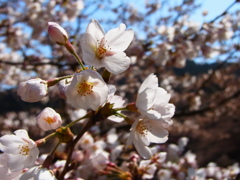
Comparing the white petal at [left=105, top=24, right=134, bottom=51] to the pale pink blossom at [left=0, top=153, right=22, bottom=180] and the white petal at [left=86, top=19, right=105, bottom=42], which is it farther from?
the pale pink blossom at [left=0, top=153, right=22, bottom=180]

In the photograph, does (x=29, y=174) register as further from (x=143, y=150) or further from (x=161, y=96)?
(x=161, y=96)

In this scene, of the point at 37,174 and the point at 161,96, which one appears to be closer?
the point at 37,174

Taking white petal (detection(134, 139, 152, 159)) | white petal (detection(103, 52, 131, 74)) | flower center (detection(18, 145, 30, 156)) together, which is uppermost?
white petal (detection(103, 52, 131, 74))

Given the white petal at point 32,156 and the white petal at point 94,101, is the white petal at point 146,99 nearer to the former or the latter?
the white petal at point 94,101

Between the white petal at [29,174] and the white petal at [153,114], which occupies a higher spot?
the white petal at [153,114]

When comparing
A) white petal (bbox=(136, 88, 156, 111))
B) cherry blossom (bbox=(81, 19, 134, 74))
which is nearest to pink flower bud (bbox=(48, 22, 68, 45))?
cherry blossom (bbox=(81, 19, 134, 74))

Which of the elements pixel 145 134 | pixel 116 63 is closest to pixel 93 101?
pixel 116 63

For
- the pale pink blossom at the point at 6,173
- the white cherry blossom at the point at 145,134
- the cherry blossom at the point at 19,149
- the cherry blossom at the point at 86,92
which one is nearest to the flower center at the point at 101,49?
the cherry blossom at the point at 86,92
